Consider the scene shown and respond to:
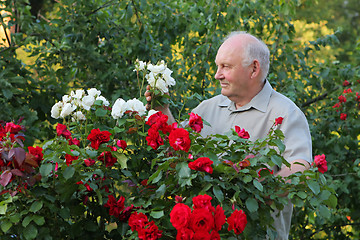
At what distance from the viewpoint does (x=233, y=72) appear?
2.82 metres

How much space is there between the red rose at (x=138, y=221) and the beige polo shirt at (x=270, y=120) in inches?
28.6

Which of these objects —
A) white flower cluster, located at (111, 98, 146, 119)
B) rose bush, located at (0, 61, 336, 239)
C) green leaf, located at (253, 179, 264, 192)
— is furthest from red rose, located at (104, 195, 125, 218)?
green leaf, located at (253, 179, 264, 192)

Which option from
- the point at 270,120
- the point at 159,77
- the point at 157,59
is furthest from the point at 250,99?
the point at 157,59

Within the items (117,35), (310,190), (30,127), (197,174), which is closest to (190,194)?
(197,174)

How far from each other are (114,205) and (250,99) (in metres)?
1.00

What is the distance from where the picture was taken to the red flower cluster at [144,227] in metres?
2.00

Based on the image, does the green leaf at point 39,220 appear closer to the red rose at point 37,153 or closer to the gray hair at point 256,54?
the red rose at point 37,153

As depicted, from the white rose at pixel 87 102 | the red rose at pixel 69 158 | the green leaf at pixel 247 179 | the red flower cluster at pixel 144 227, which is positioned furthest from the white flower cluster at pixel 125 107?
the green leaf at pixel 247 179

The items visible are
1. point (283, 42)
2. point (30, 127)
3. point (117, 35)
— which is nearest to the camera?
point (30, 127)

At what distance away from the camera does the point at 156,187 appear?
2.32 meters

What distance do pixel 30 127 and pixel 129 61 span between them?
1.14 meters

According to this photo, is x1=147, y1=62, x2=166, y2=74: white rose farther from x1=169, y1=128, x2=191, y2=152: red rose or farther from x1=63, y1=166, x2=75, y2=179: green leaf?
x1=63, y1=166, x2=75, y2=179: green leaf

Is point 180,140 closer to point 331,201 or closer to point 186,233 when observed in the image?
point 186,233

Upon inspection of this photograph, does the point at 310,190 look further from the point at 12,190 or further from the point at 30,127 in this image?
the point at 30,127
